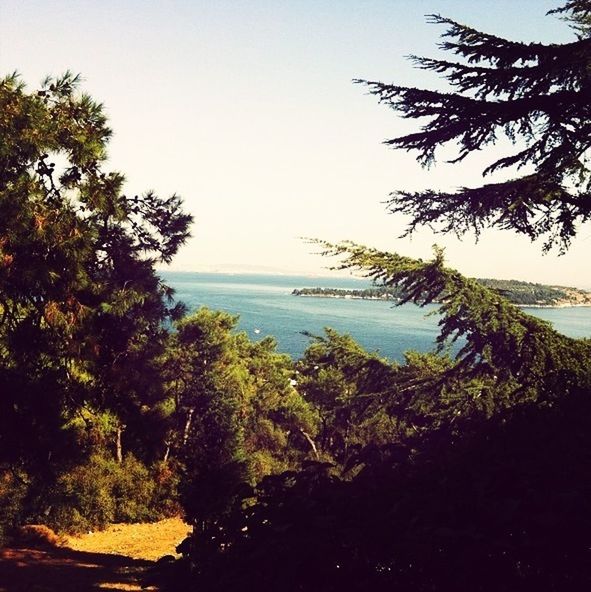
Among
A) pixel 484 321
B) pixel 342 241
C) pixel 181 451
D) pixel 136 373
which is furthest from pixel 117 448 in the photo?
pixel 484 321

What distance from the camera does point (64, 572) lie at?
860cm

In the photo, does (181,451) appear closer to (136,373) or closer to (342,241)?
(136,373)

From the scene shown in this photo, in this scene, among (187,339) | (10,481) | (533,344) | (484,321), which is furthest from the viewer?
(187,339)

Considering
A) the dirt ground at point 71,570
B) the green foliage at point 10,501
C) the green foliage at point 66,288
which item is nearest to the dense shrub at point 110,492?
the green foliage at point 10,501

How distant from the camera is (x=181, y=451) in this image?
23.7 meters

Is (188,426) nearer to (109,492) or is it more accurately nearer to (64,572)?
(109,492)

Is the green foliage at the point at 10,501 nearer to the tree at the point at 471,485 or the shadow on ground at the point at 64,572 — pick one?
the shadow on ground at the point at 64,572

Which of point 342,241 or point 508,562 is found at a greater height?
point 342,241

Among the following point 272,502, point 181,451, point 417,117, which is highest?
point 417,117

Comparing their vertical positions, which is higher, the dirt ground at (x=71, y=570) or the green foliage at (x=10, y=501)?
the dirt ground at (x=71, y=570)

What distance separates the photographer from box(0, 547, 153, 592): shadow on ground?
7.47 metres

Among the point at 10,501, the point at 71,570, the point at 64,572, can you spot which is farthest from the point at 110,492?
the point at 64,572

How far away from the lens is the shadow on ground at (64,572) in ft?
24.5

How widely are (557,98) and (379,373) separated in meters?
9.28
